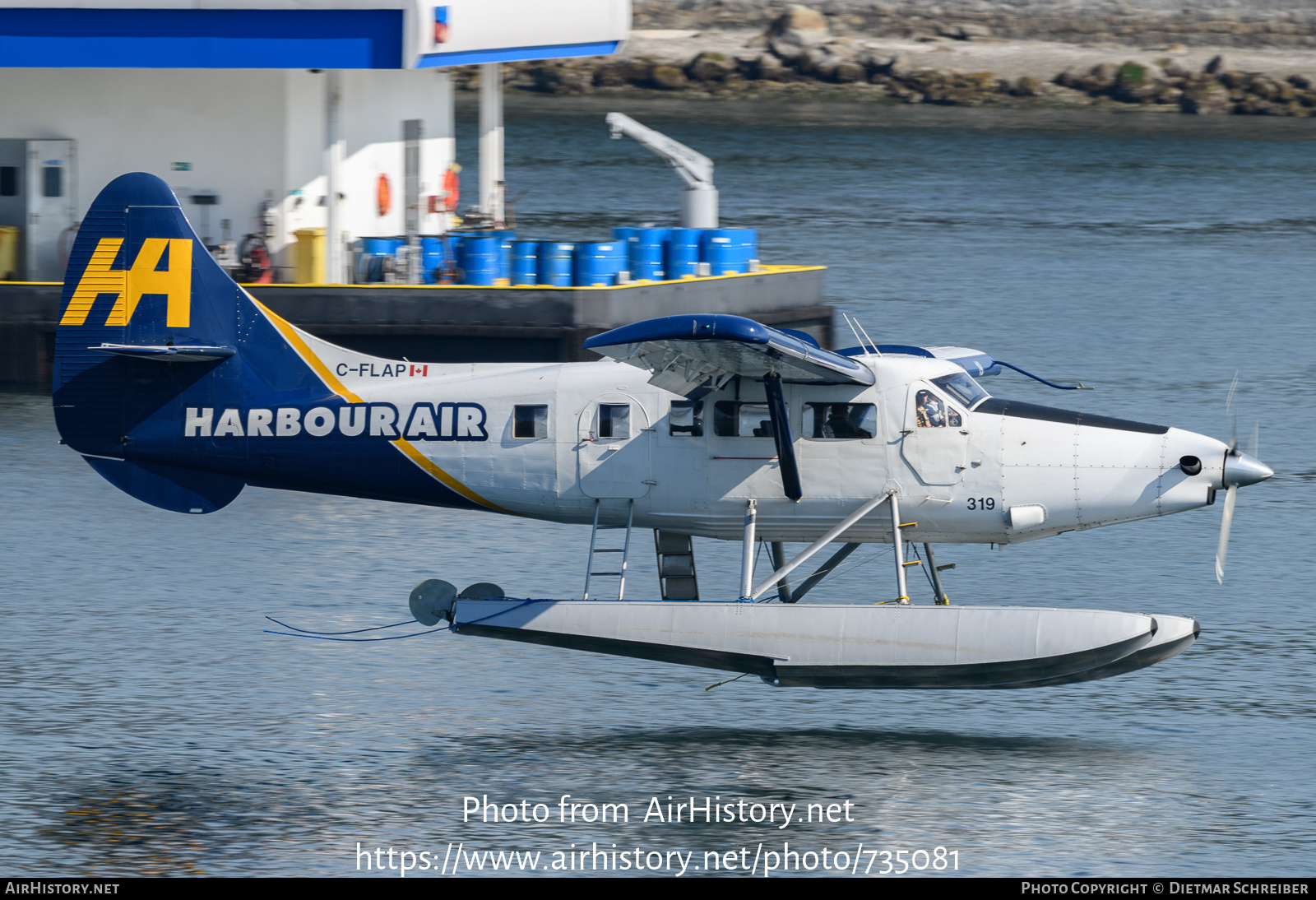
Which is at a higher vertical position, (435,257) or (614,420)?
(435,257)

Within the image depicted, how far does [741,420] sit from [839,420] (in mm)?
798

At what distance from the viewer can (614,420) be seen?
15109mm

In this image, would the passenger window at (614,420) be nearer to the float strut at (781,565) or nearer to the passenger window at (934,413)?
the float strut at (781,565)

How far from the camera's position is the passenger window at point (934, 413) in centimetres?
1462

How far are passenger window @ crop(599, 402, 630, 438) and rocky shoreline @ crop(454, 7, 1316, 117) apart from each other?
75.4 m

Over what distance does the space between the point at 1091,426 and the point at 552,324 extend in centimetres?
1409

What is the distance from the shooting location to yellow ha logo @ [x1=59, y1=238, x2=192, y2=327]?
52.9 feet

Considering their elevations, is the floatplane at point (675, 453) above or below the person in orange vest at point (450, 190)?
below

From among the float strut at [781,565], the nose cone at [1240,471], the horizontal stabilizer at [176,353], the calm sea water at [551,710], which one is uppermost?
the horizontal stabilizer at [176,353]

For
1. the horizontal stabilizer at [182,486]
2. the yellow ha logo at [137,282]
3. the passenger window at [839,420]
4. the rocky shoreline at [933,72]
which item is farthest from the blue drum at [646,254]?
the rocky shoreline at [933,72]

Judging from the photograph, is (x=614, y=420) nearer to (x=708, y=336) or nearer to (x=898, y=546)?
(x=708, y=336)

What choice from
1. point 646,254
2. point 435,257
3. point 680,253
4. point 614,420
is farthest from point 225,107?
point 614,420

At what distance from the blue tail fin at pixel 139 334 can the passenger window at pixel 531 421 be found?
2588 millimetres

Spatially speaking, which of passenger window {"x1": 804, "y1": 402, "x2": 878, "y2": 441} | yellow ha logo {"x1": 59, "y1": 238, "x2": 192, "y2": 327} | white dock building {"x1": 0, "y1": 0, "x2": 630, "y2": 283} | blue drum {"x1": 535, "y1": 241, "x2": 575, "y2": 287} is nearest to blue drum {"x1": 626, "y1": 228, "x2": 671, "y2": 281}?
blue drum {"x1": 535, "y1": 241, "x2": 575, "y2": 287}
